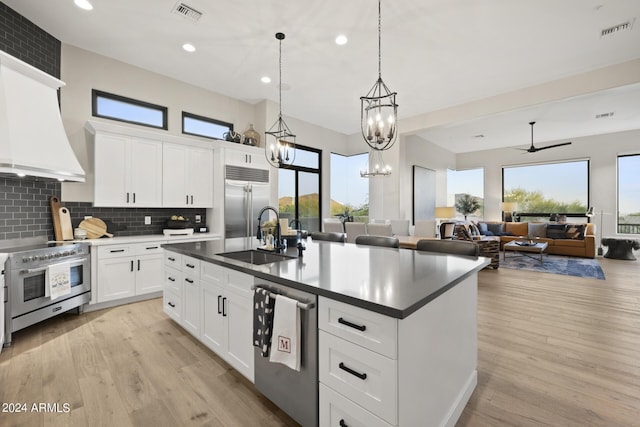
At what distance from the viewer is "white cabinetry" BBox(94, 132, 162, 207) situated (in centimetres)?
367

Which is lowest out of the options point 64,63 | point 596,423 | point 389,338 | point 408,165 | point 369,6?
point 596,423

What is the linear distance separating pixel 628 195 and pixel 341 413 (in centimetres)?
1022

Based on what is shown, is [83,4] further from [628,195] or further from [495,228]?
[628,195]

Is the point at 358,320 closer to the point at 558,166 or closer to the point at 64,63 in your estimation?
the point at 64,63

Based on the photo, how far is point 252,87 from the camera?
194 inches

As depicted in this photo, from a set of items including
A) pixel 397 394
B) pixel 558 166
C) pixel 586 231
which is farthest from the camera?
pixel 558 166

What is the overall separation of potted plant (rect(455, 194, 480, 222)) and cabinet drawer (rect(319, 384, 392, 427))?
960cm

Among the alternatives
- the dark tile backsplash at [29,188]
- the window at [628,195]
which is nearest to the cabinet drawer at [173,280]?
the dark tile backsplash at [29,188]

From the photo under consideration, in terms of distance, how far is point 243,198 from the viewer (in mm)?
4953

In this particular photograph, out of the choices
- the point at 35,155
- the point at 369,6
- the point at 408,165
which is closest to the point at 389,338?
the point at 369,6

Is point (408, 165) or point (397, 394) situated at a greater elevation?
point (408, 165)

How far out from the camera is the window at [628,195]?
7.30 metres

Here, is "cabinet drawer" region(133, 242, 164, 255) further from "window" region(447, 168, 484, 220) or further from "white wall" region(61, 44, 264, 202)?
"window" region(447, 168, 484, 220)

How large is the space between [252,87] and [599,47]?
5.05 metres
